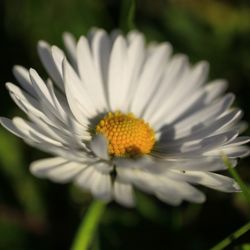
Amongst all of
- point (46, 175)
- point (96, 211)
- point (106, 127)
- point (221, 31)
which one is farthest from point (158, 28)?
point (46, 175)

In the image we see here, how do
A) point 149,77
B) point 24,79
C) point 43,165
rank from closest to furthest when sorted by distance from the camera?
1. point 43,165
2. point 24,79
3. point 149,77

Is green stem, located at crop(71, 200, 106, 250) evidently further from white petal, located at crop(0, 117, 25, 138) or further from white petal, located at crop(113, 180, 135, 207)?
white petal, located at crop(0, 117, 25, 138)

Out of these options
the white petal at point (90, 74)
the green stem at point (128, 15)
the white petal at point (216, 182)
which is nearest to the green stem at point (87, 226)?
the white petal at point (216, 182)

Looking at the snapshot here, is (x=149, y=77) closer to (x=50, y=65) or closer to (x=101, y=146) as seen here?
(x=50, y=65)

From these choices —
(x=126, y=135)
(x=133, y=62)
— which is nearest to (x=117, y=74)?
(x=133, y=62)

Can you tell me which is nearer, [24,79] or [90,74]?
[24,79]

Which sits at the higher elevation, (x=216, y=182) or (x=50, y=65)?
(x=50, y=65)

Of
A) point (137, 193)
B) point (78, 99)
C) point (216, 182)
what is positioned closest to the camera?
point (216, 182)
